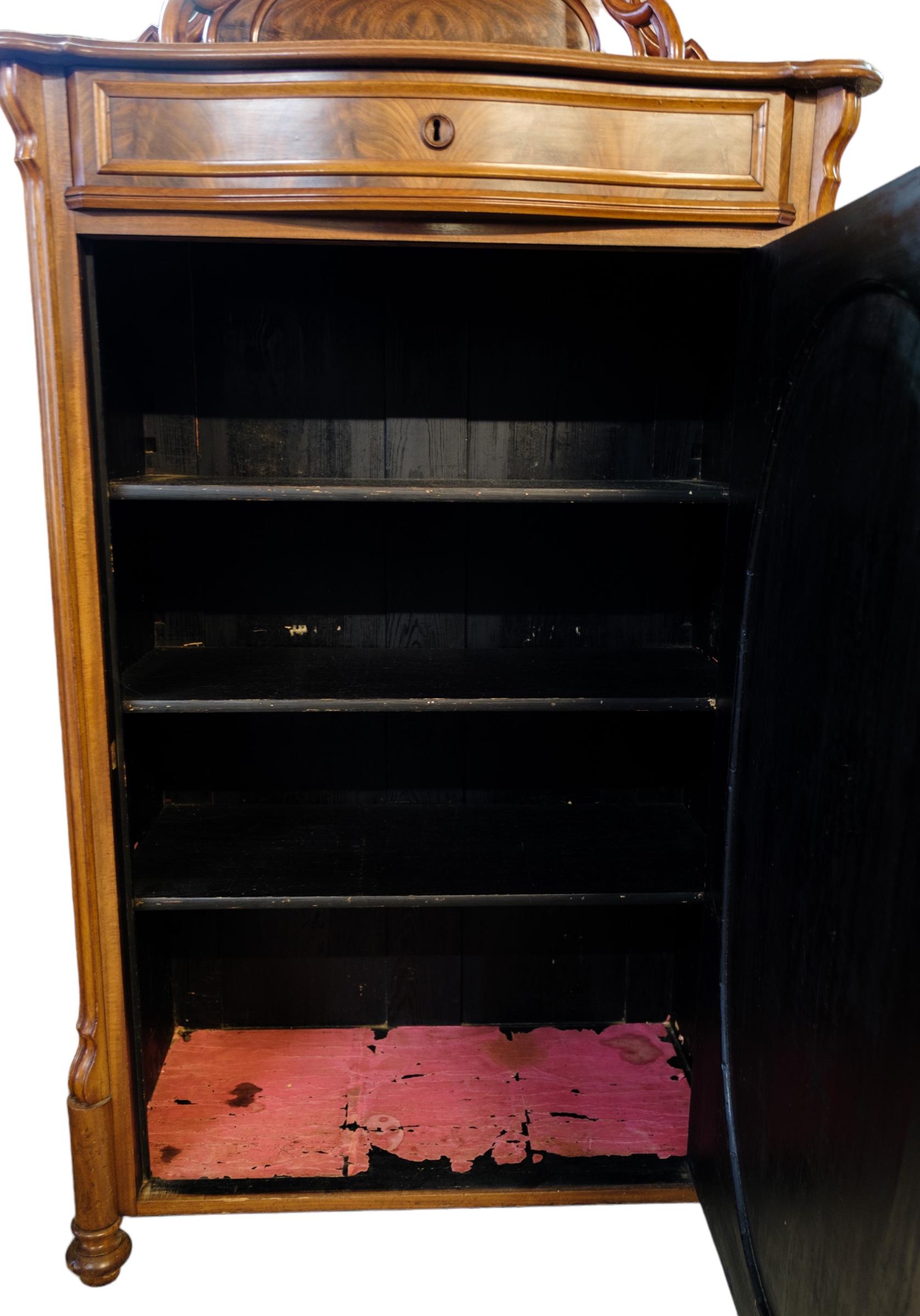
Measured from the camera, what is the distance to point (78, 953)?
1582mm

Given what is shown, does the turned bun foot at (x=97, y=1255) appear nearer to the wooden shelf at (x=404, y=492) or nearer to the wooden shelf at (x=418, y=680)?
the wooden shelf at (x=418, y=680)

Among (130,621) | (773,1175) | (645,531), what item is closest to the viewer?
(773,1175)

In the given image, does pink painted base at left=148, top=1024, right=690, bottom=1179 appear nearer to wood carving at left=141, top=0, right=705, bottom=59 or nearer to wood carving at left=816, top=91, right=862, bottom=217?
wood carving at left=816, top=91, right=862, bottom=217

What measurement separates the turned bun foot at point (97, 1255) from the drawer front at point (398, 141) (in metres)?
1.59

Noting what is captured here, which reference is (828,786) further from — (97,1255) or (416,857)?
(97,1255)

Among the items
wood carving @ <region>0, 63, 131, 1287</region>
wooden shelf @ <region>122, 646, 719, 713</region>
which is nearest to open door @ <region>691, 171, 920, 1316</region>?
wooden shelf @ <region>122, 646, 719, 713</region>

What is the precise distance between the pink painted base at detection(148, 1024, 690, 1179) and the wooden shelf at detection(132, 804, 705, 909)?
445mm

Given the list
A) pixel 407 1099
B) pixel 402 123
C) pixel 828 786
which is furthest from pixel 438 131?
pixel 407 1099

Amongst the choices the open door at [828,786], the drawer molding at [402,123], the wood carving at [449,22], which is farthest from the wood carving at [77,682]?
the open door at [828,786]

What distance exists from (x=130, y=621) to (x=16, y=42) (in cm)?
88

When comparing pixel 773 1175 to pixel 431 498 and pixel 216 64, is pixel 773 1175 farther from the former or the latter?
pixel 216 64

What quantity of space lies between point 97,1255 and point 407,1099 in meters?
0.59

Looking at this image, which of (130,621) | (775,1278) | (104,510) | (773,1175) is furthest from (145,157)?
(775,1278)

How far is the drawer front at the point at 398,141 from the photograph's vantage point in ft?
4.40
